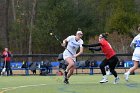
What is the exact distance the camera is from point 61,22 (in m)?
59.0

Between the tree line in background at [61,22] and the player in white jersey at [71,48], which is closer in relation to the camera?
the player in white jersey at [71,48]

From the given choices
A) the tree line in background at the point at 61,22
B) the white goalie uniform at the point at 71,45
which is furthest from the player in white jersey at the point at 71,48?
the tree line in background at the point at 61,22

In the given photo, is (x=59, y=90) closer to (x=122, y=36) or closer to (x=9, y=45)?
(x=122, y=36)

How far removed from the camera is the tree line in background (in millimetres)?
56594

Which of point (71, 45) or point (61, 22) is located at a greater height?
point (61, 22)

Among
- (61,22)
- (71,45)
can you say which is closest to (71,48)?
(71,45)

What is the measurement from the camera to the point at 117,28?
186ft

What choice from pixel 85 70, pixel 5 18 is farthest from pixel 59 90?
pixel 5 18

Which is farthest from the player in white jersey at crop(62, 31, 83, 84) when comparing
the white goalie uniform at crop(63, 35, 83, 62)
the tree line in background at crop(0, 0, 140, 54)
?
the tree line in background at crop(0, 0, 140, 54)

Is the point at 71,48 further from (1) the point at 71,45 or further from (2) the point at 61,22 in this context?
(2) the point at 61,22

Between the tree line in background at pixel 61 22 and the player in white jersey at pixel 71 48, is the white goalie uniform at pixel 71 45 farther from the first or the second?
the tree line in background at pixel 61 22

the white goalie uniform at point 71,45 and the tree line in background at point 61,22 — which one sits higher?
the tree line in background at point 61,22

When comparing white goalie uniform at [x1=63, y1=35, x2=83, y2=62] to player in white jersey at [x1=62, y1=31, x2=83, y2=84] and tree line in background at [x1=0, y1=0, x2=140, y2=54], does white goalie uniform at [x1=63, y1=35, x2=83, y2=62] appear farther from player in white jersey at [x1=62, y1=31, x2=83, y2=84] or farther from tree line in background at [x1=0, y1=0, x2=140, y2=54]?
tree line in background at [x1=0, y1=0, x2=140, y2=54]

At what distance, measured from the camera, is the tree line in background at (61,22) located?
186 ft
